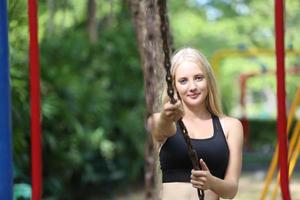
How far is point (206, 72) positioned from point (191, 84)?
0.07 m

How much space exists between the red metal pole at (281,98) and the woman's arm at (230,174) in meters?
0.14

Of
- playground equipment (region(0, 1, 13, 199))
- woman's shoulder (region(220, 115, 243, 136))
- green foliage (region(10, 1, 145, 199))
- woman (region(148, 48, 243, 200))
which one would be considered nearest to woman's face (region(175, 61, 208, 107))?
woman (region(148, 48, 243, 200))

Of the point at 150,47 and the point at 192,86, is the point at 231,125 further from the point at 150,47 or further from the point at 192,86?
the point at 150,47

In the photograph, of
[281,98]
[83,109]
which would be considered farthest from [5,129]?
[83,109]

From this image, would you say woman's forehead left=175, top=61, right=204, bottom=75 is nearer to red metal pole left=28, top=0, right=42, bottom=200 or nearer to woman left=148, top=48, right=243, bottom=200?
woman left=148, top=48, right=243, bottom=200

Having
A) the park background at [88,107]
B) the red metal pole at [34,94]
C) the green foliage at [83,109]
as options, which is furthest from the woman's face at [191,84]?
the green foliage at [83,109]

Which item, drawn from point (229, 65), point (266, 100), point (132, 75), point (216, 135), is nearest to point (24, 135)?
point (132, 75)

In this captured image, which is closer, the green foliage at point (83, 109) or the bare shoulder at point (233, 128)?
the bare shoulder at point (233, 128)

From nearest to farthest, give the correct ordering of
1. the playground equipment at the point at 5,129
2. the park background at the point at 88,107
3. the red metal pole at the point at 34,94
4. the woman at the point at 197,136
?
1. the woman at the point at 197,136
2. the red metal pole at the point at 34,94
3. the playground equipment at the point at 5,129
4. the park background at the point at 88,107

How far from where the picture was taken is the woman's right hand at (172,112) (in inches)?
93.0

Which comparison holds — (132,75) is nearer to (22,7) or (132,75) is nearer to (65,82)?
(65,82)

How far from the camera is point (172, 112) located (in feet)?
7.78

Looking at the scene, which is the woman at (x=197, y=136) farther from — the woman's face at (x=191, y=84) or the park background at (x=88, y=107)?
the park background at (x=88, y=107)

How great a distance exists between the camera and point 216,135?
8.46 ft
